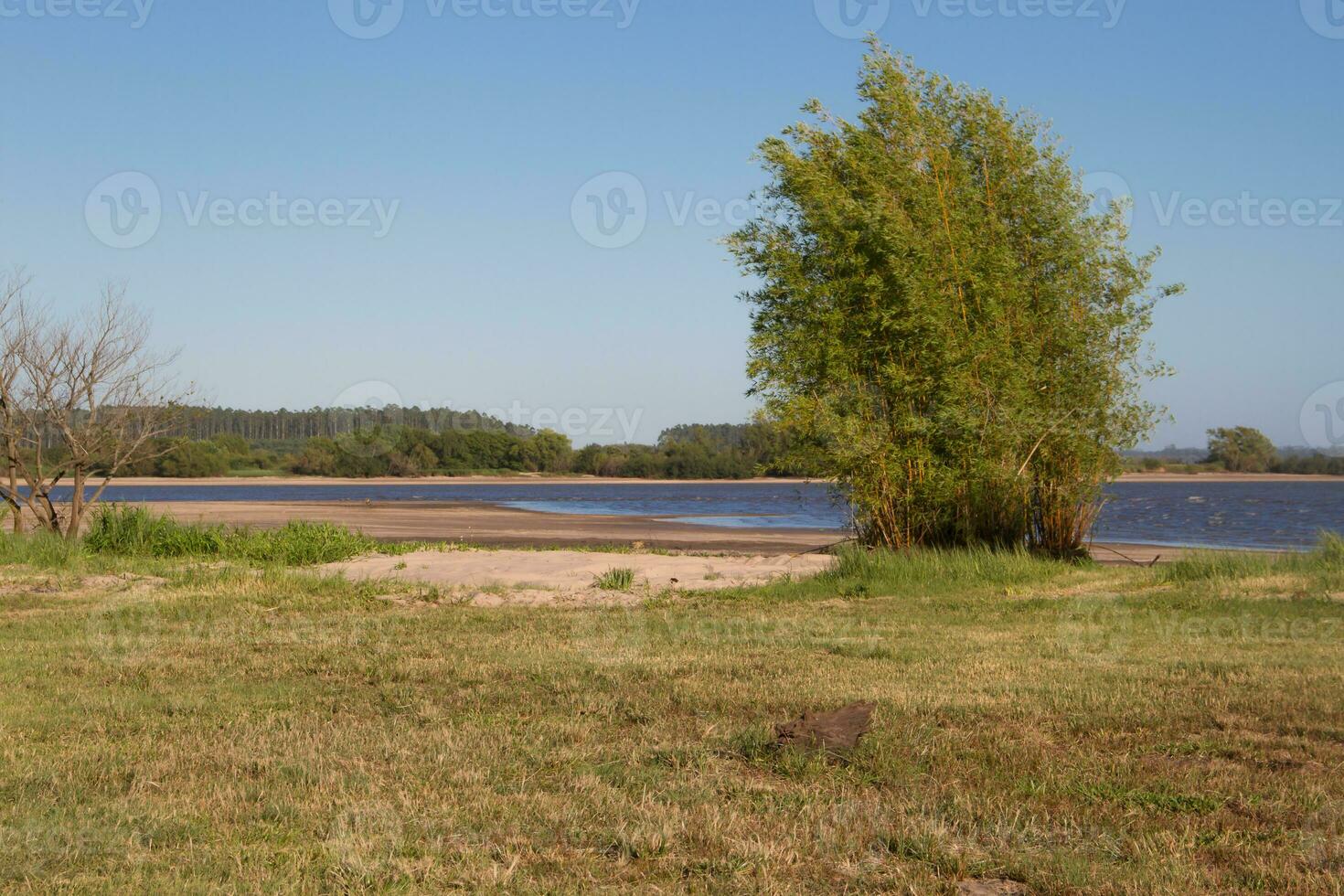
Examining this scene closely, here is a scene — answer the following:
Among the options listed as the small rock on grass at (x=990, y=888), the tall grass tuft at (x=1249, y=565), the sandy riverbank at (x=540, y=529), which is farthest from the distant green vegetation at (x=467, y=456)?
the small rock on grass at (x=990, y=888)

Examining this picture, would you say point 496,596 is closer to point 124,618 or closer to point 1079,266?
point 124,618

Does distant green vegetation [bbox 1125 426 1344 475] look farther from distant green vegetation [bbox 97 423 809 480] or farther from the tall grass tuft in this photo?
the tall grass tuft

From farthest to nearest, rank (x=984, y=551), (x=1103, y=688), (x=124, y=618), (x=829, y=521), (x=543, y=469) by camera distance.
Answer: (x=543, y=469), (x=829, y=521), (x=984, y=551), (x=124, y=618), (x=1103, y=688)

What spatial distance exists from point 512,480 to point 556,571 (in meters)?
119

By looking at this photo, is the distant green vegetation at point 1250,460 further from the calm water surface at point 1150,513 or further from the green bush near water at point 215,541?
the green bush near water at point 215,541

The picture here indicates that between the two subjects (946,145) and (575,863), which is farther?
(946,145)

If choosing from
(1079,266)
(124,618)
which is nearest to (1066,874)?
(124,618)

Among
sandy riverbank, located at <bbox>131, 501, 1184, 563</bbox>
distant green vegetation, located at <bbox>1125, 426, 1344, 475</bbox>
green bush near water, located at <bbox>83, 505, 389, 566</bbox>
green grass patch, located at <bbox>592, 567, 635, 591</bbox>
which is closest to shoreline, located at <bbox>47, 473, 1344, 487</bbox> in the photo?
distant green vegetation, located at <bbox>1125, 426, 1344, 475</bbox>

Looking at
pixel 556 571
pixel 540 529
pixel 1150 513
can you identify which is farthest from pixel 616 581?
pixel 1150 513

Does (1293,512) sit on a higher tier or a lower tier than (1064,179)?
lower

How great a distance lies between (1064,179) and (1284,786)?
1594 centimetres

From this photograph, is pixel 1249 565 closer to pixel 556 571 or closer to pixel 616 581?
pixel 616 581

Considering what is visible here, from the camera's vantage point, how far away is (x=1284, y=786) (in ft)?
19.3

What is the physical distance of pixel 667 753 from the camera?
6.58 m
